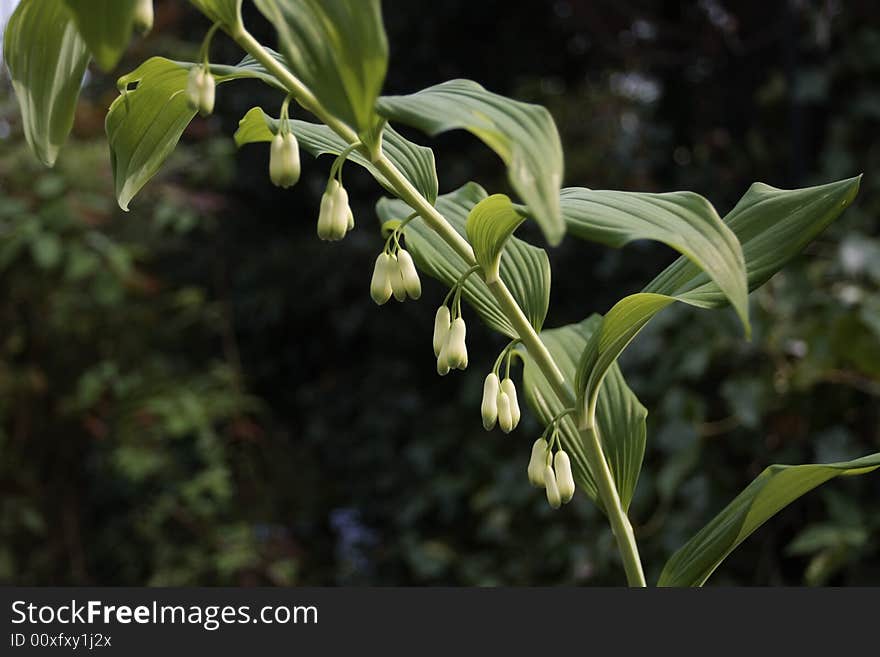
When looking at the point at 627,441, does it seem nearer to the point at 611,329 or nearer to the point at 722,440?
the point at 611,329

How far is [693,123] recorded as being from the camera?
3.07 m

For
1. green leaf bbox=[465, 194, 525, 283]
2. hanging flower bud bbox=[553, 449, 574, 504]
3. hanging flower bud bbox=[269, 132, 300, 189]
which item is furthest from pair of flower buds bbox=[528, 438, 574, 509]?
hanging flower bud bbox=[269, 132, 300, 189]

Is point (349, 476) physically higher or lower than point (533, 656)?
higher

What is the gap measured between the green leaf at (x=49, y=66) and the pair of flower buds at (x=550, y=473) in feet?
1.09

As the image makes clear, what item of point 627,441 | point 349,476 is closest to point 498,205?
point 627,441

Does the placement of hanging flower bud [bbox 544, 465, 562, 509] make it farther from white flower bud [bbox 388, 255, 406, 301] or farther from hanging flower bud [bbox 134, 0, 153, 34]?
hanging flower bud [bbox 134, 0, 153, 34]

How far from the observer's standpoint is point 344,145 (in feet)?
2.01

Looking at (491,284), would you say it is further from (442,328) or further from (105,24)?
(105,24)

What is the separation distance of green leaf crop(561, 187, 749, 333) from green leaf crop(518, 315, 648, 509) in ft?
0.50

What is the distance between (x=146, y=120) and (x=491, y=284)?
23 cm

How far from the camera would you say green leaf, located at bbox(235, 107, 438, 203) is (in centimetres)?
59

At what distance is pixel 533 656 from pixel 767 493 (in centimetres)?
18

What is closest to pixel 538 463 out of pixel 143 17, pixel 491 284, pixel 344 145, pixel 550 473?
pixel 550 473

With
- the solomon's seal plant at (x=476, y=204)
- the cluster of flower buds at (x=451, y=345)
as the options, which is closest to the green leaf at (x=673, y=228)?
the solomon's seal plant at (x=476, y=204)
